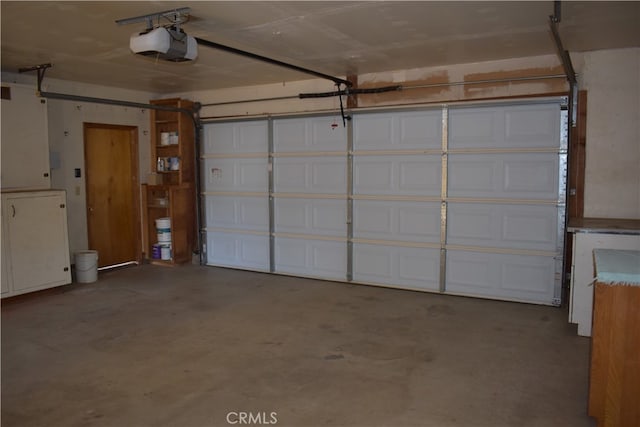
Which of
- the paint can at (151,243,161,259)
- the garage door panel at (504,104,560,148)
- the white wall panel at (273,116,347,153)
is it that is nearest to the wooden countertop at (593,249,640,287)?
the garage door panel at (504,104,560,148)

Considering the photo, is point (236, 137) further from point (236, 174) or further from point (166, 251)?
point (166, 251)

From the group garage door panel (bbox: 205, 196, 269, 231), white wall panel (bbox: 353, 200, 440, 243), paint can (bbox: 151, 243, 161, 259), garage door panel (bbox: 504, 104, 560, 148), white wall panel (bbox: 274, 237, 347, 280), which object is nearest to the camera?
garage door panel (bbox: 504, 104, 560, 148)

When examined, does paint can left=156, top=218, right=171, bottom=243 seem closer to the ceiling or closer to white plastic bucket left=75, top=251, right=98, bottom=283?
white plastic bucket left=75, top=251, right=98, bottom=283

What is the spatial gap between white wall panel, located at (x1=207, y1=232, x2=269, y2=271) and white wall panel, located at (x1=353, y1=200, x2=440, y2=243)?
152 cm

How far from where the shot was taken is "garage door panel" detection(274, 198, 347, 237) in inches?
252

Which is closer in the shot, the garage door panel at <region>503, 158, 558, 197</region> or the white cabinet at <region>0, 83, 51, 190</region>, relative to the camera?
the garage door panel at <region>503, 158, 558, 197</region>

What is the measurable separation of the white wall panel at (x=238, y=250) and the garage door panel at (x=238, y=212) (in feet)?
0.49

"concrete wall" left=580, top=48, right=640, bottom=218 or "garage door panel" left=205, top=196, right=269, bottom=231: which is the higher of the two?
"concrete wall" left=580, top=48, right=640, bottom=218

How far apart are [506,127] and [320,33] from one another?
7.62ft

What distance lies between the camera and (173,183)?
304 inches

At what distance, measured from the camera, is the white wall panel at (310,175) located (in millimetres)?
6344

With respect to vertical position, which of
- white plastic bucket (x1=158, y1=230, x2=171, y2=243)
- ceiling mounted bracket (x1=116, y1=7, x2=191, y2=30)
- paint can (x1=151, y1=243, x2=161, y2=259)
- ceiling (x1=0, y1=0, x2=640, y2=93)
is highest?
ceiling (x1=0, y1=0, x2=640, y2=93)

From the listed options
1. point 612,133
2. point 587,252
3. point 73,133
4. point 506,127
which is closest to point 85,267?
point 73,133

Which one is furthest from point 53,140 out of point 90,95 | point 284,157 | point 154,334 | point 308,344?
point 308,344
